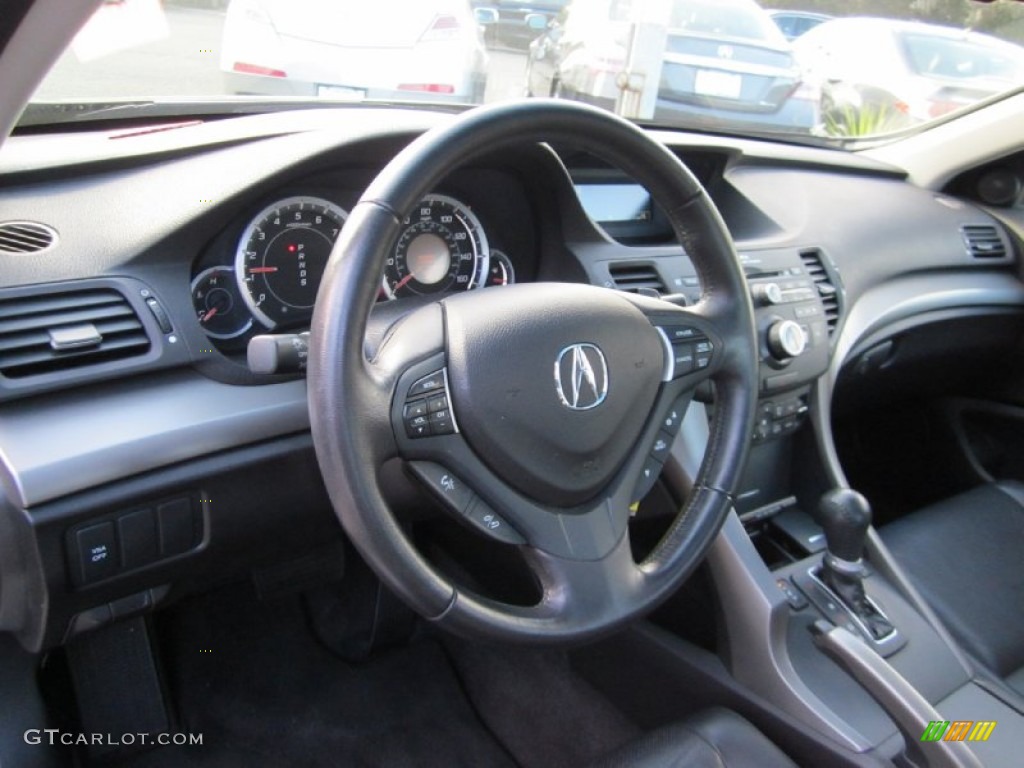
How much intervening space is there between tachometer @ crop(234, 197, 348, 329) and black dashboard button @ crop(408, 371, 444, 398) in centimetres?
42

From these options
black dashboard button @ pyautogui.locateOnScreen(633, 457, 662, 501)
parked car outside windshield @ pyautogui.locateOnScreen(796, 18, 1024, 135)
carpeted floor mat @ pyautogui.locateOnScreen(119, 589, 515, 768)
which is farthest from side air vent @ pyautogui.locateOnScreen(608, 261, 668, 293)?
parked car outside windshield @ pyautogui.locateOnScreen(796, 18, 1024, 135)

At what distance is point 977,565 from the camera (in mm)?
2010

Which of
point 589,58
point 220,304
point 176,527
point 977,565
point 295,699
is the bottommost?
point 295,699

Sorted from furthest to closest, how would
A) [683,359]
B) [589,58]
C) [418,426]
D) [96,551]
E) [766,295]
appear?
1. [589,58]
2. [766,295]
3. [683,359]
4. [96,551]
5. [418,426]

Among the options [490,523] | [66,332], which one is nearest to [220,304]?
[66,332]

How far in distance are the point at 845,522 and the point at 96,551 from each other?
1.26 metres

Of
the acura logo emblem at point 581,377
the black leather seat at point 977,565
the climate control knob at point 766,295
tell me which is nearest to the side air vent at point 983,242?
the black leather seat at point 977,565

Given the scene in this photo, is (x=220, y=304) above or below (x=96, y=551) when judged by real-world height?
above

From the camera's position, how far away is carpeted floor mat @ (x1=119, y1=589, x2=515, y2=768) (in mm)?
1878

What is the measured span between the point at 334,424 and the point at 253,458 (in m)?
0.40

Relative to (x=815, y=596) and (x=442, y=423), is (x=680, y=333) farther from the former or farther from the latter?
(x=815, y=596)

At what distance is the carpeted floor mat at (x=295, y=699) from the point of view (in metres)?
1.88

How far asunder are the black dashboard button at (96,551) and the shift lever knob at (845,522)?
4.02ft

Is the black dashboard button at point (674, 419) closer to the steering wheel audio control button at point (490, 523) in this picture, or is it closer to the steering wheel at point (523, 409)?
the steering wheel at point (523, 409)
